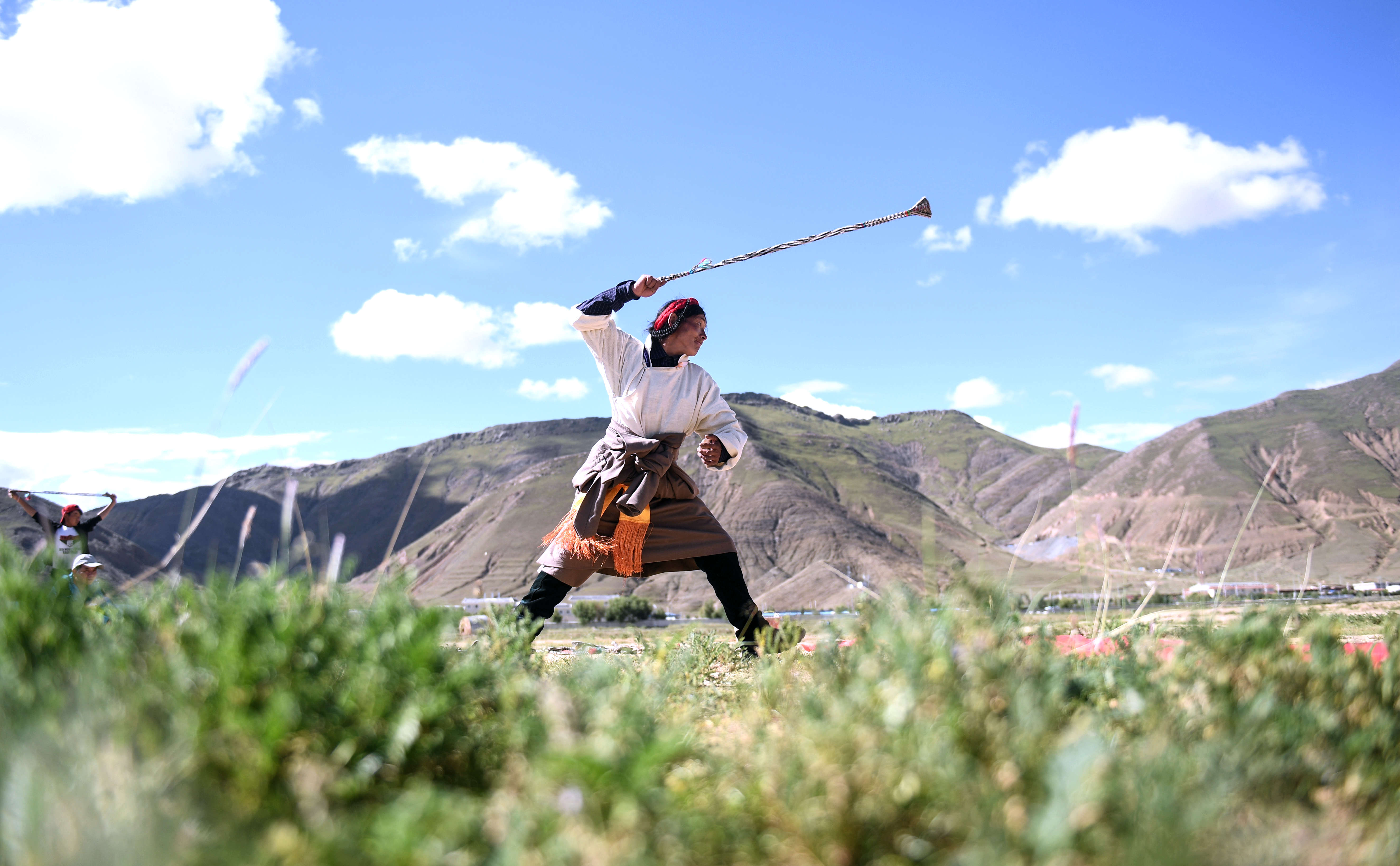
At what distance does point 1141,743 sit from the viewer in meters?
1.95

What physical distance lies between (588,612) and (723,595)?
210ft

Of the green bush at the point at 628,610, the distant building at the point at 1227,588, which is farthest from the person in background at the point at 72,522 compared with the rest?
the green bush at the point at 628,610

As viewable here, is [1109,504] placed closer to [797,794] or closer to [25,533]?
[797,794]

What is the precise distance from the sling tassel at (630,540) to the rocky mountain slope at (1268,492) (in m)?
2.06

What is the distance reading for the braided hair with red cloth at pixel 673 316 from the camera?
503 centimetres

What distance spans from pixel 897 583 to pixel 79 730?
1.94 meters

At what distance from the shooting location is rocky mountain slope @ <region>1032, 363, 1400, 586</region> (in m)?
3.62

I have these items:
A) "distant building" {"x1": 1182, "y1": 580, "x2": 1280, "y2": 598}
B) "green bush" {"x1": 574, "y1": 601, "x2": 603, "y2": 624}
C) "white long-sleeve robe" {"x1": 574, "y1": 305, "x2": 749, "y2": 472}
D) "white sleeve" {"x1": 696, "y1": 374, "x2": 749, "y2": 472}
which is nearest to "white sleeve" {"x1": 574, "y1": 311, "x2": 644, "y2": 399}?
"white long-sleeve robe" {"x1": 574, "y1": 305, "x2": 749, "y2": 472}

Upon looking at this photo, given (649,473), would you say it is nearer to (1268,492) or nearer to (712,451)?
(712,451)

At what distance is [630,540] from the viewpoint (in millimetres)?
4746

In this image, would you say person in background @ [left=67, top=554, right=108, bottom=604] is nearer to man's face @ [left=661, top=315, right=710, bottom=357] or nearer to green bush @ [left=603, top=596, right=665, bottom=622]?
man's face @ [left=661, top=315, right=710, bottom=357]

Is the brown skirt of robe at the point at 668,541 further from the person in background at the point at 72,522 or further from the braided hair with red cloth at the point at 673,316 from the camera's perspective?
the person in background at the point at 72,522

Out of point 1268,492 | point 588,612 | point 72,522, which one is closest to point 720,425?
point 72,522

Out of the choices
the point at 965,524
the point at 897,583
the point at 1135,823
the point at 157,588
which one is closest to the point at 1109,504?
the point at 897,583
